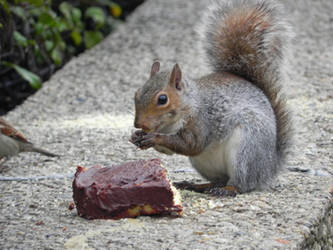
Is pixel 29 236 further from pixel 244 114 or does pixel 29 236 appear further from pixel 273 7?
pixel 273 7

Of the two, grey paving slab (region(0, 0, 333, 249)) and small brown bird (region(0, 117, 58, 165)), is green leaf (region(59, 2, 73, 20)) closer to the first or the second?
grey paving slab (region(0, 0, 333, 249))

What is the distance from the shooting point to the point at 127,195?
100 inches

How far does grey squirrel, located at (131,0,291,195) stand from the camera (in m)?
2.81

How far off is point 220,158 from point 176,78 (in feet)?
1.42

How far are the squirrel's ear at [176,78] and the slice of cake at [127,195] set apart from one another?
44 cm

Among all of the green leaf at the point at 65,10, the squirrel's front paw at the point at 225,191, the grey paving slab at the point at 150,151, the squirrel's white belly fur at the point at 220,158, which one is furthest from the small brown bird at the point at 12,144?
the green leaf at the point at 65,10

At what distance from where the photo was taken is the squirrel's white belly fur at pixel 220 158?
2908 millimetres

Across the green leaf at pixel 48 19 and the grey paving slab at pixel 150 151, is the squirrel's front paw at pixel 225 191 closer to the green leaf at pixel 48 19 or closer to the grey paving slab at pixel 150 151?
the grey paving slab at pixel 150 151

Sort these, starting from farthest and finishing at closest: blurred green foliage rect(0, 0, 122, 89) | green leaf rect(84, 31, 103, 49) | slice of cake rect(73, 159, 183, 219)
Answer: green leaf rect(84, 31, 103, 49), blurred green foliage rect(0, 0, 122, 89), slice of cake rect(73, 159, 183, 219)

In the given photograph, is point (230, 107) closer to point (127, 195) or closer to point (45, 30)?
point (127, 195)

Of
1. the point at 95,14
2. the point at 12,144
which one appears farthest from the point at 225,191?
the point at 95,14

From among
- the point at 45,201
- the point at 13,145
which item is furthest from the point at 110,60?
the point at 45,201

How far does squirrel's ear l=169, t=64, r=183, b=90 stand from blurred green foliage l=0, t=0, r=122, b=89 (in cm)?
222

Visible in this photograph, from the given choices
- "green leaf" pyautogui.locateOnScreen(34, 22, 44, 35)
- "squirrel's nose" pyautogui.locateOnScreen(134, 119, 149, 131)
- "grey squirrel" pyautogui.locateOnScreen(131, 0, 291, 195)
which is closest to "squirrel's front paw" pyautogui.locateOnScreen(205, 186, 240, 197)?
"grey squirrel" pyautogui.locateOnScreen(131, 0, 291, 195)
